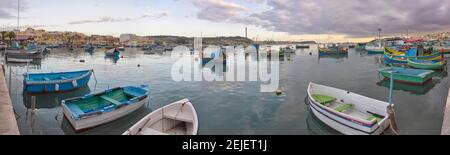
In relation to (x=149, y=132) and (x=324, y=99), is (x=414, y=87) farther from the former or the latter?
(x=149, y=132)

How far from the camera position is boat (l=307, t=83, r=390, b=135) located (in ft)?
33.1

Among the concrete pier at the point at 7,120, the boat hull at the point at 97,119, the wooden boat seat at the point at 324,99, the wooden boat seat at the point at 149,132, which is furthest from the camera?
the wooden boat seat at the point at 324,99

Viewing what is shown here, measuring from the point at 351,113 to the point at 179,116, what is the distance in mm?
8839

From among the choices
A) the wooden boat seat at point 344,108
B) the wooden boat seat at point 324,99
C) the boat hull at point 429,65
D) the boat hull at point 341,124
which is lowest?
the boat hull at point 341,124

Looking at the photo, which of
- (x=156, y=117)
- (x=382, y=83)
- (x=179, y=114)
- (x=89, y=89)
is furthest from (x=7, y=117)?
(x=382, y=83)

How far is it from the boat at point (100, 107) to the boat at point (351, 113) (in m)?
10.3

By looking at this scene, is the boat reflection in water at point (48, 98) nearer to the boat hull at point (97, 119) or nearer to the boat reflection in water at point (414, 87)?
the boat hull at point (97, 119)

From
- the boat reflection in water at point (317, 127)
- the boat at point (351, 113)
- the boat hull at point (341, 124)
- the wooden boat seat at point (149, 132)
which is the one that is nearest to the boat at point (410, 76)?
the boat at point (351, 113)

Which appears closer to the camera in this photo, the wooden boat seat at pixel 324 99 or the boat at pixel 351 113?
the boat at pixel 351 113

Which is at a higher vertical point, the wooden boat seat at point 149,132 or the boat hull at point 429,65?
the boat hull at point 429,65

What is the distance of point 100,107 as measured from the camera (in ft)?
45.4

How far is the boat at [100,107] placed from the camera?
37.9ft
